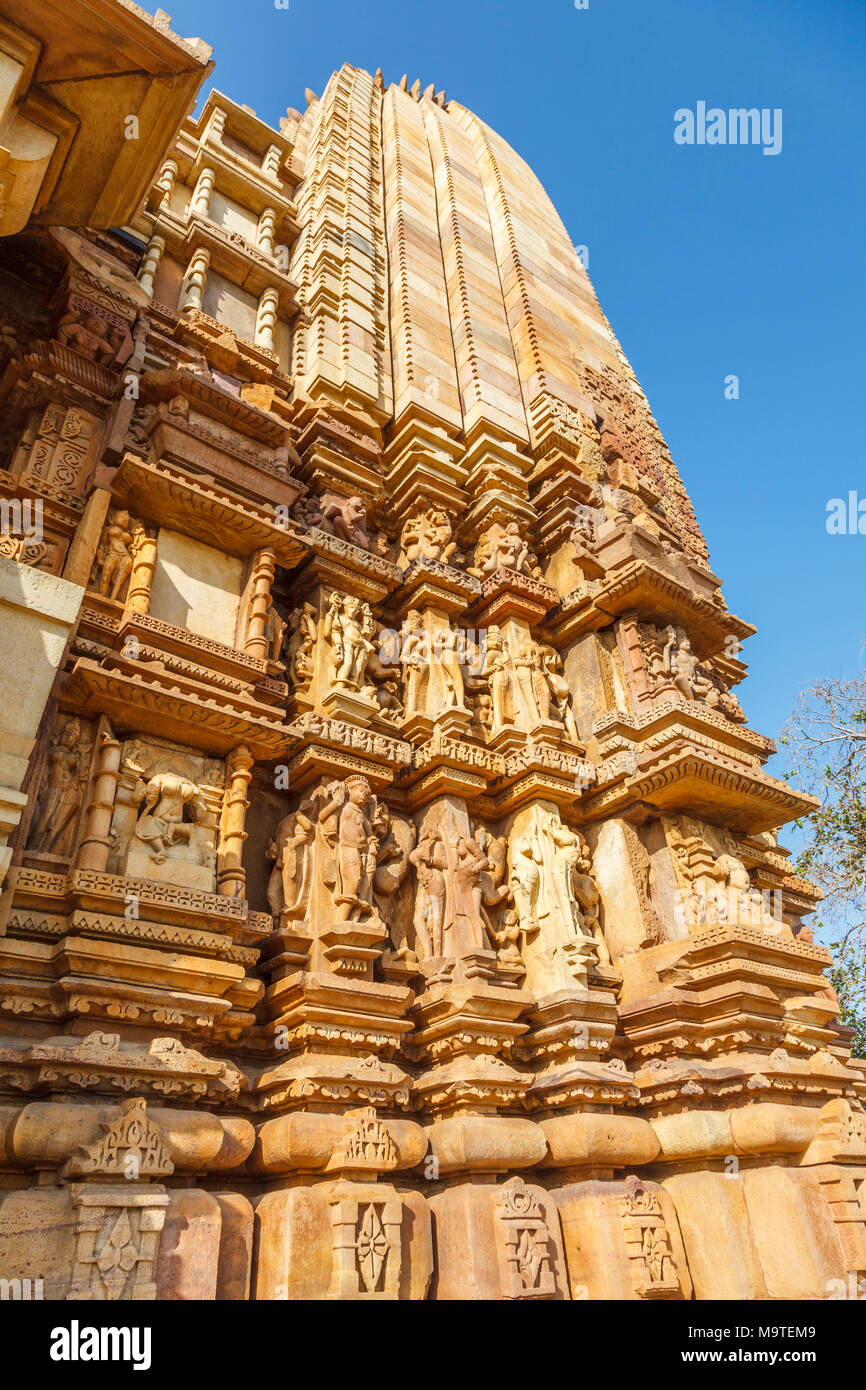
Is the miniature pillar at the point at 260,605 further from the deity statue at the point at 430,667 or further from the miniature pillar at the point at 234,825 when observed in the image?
the deity statue at the point at 430,667

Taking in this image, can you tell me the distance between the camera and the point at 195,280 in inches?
452

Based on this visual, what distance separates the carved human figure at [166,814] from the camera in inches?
261

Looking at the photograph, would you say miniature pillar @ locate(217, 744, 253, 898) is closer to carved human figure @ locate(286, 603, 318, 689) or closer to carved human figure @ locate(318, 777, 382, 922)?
carved human figure @ locate(318, 777, 382, 922)

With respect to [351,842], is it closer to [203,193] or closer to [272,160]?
[203,193]

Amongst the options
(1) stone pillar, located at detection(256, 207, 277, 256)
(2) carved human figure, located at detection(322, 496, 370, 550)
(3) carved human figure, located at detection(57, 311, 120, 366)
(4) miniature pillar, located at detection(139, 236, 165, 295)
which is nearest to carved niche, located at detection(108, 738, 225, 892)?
(2) carved human figure, located at detection(322, 496, 370, 550)

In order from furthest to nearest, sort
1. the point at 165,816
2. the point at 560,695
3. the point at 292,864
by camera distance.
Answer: the point at 560,695 < the point at 292,864 < the point at 165,816

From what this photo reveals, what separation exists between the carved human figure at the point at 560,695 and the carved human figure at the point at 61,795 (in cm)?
557

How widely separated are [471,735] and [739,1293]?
545 cm

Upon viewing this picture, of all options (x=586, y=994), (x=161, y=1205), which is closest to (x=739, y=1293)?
(x=586, y=994)

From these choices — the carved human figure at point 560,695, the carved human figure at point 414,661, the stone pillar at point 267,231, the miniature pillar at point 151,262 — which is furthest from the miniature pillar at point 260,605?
the stone pillar at point 267,231

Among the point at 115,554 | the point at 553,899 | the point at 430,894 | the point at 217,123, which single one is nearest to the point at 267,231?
the point at 217,123

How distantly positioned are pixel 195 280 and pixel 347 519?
4517mm

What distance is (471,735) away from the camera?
30.4 ft
